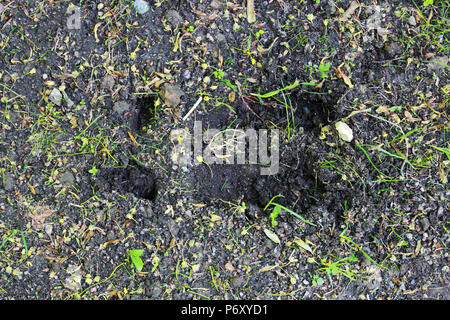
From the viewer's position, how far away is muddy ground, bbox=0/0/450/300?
214cm

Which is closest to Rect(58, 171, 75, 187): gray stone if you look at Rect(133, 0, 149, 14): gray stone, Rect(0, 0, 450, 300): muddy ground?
Rect(0, 0, 450, 300): muddy ground

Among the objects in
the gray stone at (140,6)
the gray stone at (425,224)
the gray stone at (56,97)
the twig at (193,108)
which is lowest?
the gray stone at (425,224)

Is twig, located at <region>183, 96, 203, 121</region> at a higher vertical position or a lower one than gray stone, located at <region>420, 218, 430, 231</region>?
higher

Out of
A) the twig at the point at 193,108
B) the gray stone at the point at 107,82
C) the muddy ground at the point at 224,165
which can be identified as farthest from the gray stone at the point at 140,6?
the twig at the point at 193,108

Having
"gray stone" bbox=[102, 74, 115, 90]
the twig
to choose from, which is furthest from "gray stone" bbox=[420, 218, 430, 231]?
"gray stone" bbox=[102, 74, 115, 90]

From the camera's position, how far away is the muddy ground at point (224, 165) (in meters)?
2.14

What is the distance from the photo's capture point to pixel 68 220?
2.16 metres

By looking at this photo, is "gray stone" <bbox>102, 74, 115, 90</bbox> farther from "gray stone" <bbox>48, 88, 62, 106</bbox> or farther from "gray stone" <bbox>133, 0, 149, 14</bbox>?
"gray stone" <bbox>133, 0, 149, 14</bbox>

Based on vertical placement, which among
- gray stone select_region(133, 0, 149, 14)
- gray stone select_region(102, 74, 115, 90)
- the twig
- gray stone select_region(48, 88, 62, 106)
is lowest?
the twig

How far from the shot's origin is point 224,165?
87.0 inches

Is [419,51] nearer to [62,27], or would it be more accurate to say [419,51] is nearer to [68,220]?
[62,27]

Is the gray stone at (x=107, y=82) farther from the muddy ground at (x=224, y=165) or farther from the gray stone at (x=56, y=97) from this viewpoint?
the gray stone at (x=56, y=97)

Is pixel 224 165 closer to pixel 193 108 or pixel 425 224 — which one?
pixel 193 108

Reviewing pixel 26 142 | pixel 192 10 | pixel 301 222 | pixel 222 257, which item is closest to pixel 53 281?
pixel 26 142
